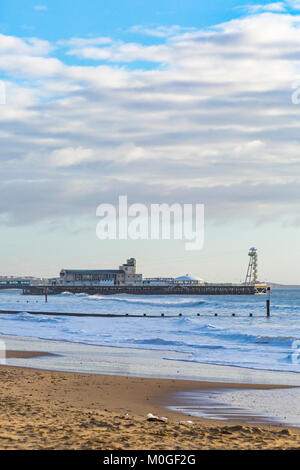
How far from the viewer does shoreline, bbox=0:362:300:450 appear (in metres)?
10.1

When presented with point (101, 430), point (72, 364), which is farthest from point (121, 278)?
point (101, 430)

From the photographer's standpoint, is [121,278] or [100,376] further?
[121,278]

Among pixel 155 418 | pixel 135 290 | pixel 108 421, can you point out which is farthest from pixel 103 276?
pixel 108 421

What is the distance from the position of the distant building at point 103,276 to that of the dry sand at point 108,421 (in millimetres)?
161642

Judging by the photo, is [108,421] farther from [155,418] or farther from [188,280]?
[188,280]

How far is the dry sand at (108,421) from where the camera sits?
10039 millimetres

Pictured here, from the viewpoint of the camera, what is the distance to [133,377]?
64.5 feet

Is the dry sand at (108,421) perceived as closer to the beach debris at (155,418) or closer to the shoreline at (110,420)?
the shoreline at (110,420)

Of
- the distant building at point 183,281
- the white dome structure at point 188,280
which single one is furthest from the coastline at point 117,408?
the white dome structure at point 188,280

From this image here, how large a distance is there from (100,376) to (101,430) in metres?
8.72

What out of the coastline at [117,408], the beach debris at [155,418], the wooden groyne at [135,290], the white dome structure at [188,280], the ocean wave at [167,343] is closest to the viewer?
the coastline at [117,408]

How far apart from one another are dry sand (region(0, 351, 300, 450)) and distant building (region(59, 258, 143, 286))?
530 feet
